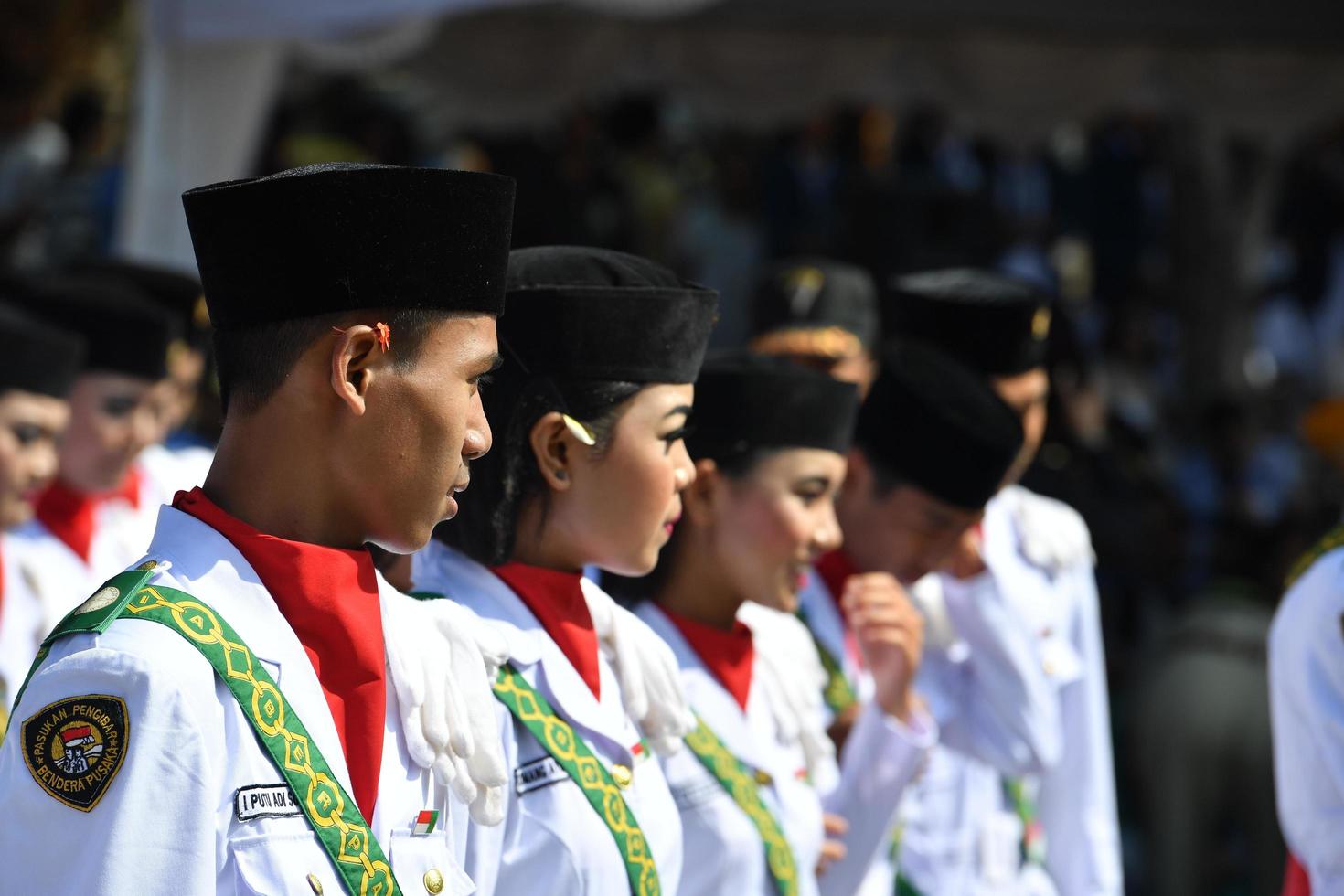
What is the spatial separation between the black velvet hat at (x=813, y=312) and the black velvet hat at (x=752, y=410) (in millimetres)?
1780

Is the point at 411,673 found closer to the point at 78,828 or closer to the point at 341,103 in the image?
the point at 78,828

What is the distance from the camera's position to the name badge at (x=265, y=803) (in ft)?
5.64

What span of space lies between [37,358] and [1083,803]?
2686 mm

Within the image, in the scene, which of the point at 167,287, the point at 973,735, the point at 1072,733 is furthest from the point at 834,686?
the point at 167,287

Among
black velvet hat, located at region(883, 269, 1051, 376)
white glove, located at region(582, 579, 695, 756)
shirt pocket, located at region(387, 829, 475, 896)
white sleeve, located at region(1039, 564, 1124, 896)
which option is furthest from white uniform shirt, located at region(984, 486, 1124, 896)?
shirt pocket, located at region(387, 829, 475, 896)

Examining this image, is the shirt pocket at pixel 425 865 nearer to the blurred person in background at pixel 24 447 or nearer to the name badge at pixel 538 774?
the name badge at pixel 538 774

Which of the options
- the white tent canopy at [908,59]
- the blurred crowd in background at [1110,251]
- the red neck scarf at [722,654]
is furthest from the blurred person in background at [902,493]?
the white tent canopy at [908,59]

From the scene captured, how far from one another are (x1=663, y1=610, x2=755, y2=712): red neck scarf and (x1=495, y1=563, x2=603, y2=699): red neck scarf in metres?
0.52

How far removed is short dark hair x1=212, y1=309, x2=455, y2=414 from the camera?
6.03ft

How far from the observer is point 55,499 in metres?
4.48

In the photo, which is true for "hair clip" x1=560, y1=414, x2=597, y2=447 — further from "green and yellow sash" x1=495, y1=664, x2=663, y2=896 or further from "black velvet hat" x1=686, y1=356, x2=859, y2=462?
"black velvet hat" x1=686, y1=356, x2=859, y2=462

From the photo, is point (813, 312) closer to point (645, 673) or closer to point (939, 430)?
point (939, 430)

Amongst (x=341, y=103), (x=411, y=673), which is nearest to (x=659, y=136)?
(x=341, y=103)

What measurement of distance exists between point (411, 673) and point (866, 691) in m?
1.95
